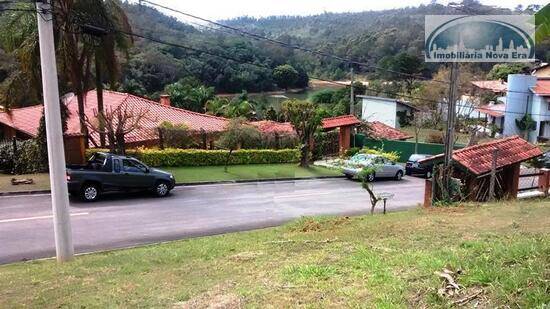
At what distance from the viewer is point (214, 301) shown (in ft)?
19.1

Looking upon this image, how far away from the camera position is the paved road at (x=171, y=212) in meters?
12.4

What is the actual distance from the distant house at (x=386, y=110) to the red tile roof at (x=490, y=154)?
3293 centimetres

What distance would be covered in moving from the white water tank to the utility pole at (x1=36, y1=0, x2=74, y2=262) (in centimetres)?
4573

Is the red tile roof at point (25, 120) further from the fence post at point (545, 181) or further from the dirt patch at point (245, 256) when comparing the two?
the fence post at point (545, 181)

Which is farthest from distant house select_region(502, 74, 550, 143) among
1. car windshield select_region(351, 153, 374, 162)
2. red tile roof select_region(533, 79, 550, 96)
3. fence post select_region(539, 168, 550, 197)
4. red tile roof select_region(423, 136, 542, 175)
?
red tile roof select_region(423, 136, 542, 175)

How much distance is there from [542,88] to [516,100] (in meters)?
2.45

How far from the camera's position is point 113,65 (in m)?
22.7

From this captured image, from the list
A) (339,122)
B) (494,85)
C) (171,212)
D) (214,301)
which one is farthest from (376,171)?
(494,85)

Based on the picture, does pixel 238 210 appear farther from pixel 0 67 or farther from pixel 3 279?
pixel 0 67

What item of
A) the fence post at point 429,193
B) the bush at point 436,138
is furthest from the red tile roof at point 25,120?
the bush at point 436,138

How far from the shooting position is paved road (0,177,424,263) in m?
12.4

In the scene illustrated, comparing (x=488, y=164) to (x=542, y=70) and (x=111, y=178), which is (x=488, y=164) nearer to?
(x=111, y=178)

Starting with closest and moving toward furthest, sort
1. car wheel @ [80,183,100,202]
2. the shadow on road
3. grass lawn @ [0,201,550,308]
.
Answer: grass lawn @ [0,201,550,308]
the shadow on road
car wheel @ [80,183,100,202]

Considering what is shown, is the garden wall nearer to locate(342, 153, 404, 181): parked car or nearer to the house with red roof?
locate(342, 153, 404, 181): parked car
